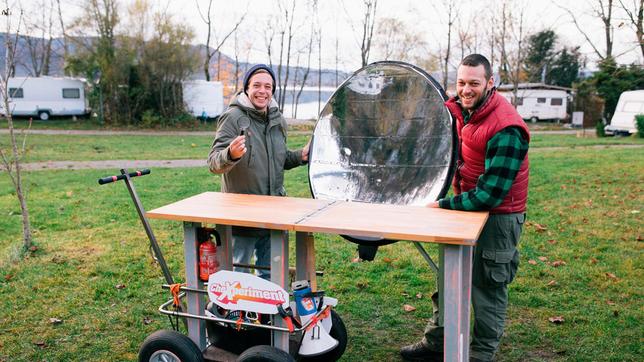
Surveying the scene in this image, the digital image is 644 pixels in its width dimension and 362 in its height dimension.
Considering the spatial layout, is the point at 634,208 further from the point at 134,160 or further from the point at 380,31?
the point at 380,31

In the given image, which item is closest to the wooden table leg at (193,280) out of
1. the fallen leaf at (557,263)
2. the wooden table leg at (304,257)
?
the wooden table leg at (304,257)

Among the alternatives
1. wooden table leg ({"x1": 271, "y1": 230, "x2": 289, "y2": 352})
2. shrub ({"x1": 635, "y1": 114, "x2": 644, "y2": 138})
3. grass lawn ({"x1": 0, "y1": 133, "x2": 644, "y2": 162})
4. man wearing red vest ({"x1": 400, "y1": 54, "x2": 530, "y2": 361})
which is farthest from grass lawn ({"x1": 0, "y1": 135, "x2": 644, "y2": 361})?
shrub ({"x1": 635, "y1": 114, "x2": 644, "y2": 138})

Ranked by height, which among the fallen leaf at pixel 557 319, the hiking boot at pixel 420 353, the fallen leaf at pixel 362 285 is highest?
the fallen leaf at pixel 362 285

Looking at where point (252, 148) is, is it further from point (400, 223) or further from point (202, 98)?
point (202, 98)

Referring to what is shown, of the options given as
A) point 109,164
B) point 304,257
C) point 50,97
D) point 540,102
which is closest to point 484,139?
point 304,257

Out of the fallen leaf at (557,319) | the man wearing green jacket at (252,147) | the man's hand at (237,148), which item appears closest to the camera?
the man's hand at (237,148)

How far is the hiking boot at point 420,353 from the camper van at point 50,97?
32047mm

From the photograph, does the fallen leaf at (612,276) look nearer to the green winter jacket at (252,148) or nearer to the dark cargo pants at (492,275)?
the dark cargo pants at (492,275)

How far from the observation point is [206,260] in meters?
3.57

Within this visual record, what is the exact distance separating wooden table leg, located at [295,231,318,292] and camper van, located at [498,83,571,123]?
3862cm

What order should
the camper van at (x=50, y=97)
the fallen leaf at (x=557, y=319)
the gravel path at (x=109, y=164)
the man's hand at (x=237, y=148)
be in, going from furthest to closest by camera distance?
the camper van at (x=50, y=97)
the gravel path at (x=109, y=164)
the fallen leaf at (x=557, y=319)
the man's hand at (x=237, y=148)

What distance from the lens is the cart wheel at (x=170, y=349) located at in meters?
3.42

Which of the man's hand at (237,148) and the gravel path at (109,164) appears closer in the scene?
the man's hand at (237,148)

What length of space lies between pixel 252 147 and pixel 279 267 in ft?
3.12
